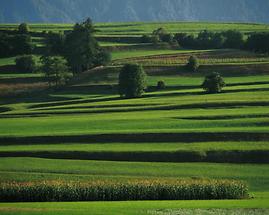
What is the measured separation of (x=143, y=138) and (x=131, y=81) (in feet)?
108

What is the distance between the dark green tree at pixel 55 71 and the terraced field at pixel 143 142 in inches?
376

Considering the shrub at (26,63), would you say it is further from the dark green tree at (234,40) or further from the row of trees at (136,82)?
the dark green tree at (234,40)

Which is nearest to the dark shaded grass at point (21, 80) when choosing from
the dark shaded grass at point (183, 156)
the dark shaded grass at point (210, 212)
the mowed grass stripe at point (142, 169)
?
the dark shaded grass at point (183, 156)

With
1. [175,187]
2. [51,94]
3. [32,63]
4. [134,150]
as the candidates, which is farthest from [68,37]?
[175,187]

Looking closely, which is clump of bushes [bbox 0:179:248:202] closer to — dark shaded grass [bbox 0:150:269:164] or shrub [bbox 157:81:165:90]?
dark shaded grass [bbox 0:150:269:164]

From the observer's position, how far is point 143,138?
227 feet

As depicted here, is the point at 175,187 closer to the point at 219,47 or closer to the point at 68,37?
the point at 68,37

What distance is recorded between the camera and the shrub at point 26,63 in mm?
132500

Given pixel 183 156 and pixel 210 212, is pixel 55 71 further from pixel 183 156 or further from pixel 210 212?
pixel 210 212

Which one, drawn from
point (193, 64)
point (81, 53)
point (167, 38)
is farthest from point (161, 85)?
point (167, 38)

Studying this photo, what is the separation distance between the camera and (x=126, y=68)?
101 metres

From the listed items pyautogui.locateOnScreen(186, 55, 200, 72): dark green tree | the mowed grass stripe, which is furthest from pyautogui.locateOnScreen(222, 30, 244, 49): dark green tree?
the mowed grass stripe

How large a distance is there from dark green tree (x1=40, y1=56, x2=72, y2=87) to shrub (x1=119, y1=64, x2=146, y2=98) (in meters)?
18.7

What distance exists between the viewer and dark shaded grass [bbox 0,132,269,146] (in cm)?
6762
